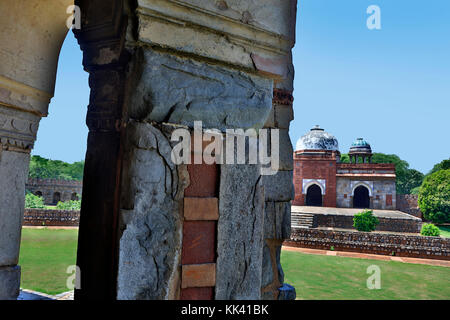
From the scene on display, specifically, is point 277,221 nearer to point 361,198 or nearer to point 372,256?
point 372,256

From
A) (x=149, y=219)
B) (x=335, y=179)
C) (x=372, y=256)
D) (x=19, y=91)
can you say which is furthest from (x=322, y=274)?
(x=335, y=179)

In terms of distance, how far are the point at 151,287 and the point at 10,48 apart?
233 cm

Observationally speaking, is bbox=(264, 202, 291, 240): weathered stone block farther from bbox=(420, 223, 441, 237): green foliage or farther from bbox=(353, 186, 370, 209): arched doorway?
bbox=(353, 186, 370, 209): arched doorway

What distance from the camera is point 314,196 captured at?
82.1 feet

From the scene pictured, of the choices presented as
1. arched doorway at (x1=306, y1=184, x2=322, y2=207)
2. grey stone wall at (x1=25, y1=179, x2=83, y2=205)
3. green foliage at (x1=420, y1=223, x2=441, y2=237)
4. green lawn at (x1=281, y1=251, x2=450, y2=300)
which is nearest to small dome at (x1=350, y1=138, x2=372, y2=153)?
arched doorway at (x1=306, y1=184, x2=322, y2=207)

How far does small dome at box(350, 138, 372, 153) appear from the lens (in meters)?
26.9

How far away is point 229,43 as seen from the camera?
6.06 feet

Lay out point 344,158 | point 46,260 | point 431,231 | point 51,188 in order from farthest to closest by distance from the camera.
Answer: point 344,158, point 51,188, point 431,231, point 46,260

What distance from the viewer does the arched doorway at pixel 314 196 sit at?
A: 80.7 feet

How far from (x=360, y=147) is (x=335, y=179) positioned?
528 cm

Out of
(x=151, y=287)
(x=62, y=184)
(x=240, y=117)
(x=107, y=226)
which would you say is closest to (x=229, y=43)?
(x=240, y=117)

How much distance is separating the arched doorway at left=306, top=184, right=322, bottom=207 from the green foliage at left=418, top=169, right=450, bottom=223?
6.38 metres

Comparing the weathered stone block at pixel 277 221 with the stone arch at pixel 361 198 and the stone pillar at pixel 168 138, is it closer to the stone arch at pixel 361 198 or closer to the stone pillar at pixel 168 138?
the stone pillar at pixel 168 138
